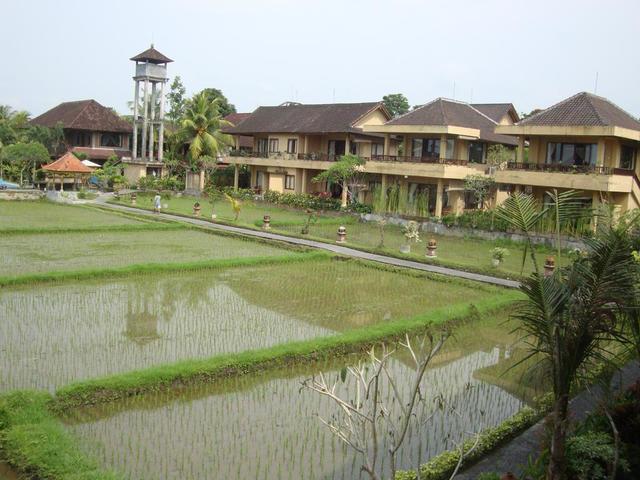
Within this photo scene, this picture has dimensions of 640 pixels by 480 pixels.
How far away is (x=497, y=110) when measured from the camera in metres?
36.6

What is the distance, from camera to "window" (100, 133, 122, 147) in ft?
163

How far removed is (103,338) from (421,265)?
11059 mm

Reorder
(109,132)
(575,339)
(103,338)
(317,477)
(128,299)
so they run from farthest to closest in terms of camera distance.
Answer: (109,132), (128,299), (103,338), (317,477), (575,339)

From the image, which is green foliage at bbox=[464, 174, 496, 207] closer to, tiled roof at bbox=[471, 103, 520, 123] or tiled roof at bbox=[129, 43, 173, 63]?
tiled roof at bbox=[471, 103, 520, 123]

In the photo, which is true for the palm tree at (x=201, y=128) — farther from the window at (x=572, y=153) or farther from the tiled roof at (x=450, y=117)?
the window at (x=572, y=153)

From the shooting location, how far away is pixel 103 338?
11.9 metres

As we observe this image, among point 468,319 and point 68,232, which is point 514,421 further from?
point 68,232

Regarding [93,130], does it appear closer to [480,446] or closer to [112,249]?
[112,249]

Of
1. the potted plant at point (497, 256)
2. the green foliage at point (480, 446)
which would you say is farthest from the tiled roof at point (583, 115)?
the green foliage at point (480, 446)

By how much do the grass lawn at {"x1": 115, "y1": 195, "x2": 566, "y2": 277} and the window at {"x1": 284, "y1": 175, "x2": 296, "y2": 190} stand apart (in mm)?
2559

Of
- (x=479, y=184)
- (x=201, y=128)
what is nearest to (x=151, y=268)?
(x=479, y=184)

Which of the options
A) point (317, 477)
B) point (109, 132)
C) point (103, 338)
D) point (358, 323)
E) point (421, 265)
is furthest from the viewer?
point (109, 132)

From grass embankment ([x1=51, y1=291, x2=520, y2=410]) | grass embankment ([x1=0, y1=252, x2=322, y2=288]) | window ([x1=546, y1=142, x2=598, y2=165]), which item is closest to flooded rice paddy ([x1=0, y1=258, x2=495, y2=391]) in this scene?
grass embankment ([x1=0, y1=252, x2=322, y2=288])

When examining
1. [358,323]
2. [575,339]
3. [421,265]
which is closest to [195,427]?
[575,339]
